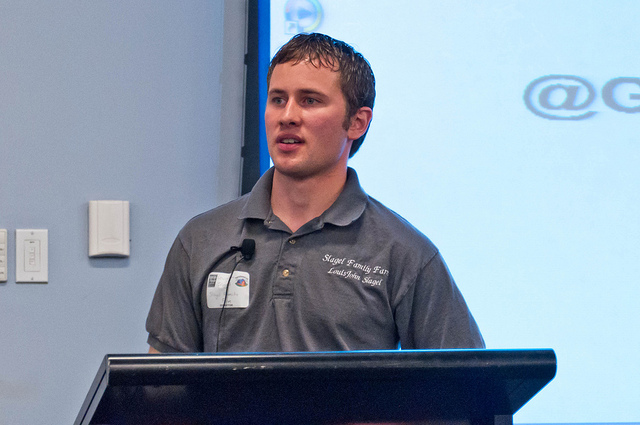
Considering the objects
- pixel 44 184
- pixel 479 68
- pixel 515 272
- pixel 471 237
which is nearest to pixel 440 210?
pixel 471 237

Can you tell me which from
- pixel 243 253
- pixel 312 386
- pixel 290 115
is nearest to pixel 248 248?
pixel 243 253

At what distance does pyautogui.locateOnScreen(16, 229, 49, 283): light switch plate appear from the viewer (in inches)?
69.1

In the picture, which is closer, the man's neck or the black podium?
the black podium

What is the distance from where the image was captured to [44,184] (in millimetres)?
1768

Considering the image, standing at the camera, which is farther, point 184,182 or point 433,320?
point 184,182

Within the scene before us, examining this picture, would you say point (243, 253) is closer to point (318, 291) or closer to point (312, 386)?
point (318, 291)

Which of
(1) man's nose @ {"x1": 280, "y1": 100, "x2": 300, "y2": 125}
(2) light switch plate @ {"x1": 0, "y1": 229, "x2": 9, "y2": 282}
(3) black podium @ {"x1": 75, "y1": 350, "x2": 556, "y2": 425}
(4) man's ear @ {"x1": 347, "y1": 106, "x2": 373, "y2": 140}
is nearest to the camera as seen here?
(3) black podium @ {"x1": 75, "y1": 350, "x2": 556, "y2": 425}

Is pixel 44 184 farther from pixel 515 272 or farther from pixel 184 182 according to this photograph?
pixel 515 272

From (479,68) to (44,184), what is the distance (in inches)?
49.1

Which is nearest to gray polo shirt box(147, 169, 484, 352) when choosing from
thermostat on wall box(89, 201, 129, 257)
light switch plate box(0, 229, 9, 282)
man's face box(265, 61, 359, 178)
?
man's face box(265, 61, 359, 178)

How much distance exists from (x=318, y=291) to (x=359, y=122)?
1.15 ft

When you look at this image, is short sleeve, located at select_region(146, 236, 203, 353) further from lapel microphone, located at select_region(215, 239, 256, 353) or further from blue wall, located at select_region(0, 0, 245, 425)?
blue wall, located at select_region(0, 0, 245, 425)

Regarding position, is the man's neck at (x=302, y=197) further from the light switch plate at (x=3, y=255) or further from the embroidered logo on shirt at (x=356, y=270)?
the light switch plate at (x=3, y=255)

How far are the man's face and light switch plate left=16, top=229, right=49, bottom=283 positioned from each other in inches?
33.6
